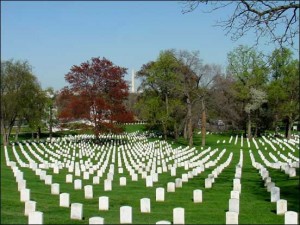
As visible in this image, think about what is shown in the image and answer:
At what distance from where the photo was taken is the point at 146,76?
57.9m

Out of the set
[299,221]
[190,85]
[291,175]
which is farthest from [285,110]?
[299,221]

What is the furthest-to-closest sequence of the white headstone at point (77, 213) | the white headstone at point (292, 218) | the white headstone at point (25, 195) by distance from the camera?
the white headstone at point (25, 195)
the white headstone at point (77, 213)
the white headstone at point (292, 218)

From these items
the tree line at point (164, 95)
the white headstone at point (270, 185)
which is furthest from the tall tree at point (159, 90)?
the white headstone at point (270, 185)

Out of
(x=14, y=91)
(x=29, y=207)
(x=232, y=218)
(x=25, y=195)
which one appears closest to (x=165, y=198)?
(x=25, y=195)

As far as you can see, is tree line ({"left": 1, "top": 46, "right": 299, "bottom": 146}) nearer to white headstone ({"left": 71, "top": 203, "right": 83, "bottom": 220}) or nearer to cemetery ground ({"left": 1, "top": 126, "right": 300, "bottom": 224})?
cemetery ground ({"left": 1, "top": 126, "right": 300, "bottom": 224})

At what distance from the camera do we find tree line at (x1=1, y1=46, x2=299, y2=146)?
41.0 metres

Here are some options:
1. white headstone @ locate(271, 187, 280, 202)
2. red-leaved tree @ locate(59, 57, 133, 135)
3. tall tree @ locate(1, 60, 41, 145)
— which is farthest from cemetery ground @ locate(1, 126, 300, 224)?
red-leaved tree @ locate(59, 57, 133, 135)

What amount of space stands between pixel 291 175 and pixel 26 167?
46.2 ft

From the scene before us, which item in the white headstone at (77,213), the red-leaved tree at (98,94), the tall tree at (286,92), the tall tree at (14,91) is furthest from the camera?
the tall tree at (286,92)

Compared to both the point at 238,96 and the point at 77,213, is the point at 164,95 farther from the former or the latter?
the point at 77,213

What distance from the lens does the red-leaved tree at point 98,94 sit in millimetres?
43500

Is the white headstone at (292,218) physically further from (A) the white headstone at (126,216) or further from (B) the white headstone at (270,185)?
(B) the white headstone at (270,185)

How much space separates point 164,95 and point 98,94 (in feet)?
47.9

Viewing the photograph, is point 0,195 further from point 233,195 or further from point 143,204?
point 233,195
